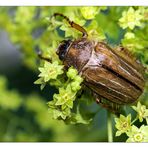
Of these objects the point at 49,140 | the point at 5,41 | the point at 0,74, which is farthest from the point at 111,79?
the point at 5,41

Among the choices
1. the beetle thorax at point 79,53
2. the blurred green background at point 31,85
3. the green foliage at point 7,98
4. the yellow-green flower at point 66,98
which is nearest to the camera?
the yellow-green flower at point 66,98

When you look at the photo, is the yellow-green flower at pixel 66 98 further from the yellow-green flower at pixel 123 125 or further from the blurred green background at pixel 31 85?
the blurred green background at pixel 31 85

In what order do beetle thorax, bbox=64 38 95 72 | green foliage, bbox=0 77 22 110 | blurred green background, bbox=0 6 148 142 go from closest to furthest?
1. beetle thorax, bbox=64 38 95 72
2. blurred green background, bbox=0 6 148 142
3. green foliage, bbox=0 77 22 110

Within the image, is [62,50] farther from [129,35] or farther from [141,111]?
[141,111]

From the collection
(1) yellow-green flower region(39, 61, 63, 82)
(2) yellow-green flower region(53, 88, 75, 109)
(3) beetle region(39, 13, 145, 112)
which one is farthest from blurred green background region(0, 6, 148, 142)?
(2) yellow-green flower region(53, 88, 75, 109)

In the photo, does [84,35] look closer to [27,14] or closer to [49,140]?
[27,14]

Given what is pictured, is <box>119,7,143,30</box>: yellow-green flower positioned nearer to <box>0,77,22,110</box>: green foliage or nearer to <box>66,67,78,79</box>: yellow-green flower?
<box>66,67,78,79</box>: yellow-green flower

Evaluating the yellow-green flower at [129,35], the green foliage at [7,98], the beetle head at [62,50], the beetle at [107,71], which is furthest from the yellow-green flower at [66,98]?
the green foliage at [7,98]
